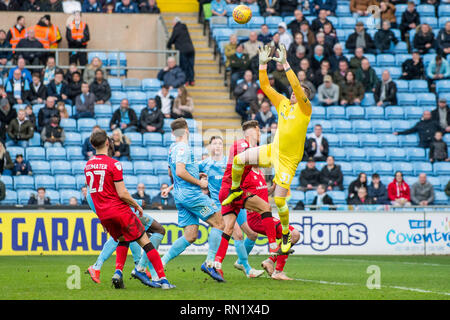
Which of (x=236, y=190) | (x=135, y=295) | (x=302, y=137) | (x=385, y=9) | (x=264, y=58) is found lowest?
(x=135, y=295)

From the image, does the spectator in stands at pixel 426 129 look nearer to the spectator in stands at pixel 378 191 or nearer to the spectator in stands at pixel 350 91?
the spectator in stands at pixel 350 91

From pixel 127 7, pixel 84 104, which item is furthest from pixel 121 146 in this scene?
pixel 127 7

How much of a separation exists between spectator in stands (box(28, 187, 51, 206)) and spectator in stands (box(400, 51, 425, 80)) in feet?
39.9

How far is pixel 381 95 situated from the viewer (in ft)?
80.6

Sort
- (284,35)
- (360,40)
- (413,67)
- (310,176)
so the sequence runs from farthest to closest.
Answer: (360,40) → (413,67) → (284,35) → (310,176)

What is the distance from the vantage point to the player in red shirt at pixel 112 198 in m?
9.83

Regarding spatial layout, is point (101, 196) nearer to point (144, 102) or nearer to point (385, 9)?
point (144, 102)

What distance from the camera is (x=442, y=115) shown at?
78.1 feet

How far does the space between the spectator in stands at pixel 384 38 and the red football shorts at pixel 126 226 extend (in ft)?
58.6

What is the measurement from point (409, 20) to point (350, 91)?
4612mm

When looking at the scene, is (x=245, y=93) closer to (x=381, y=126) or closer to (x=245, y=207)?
(x=381, y=126)
